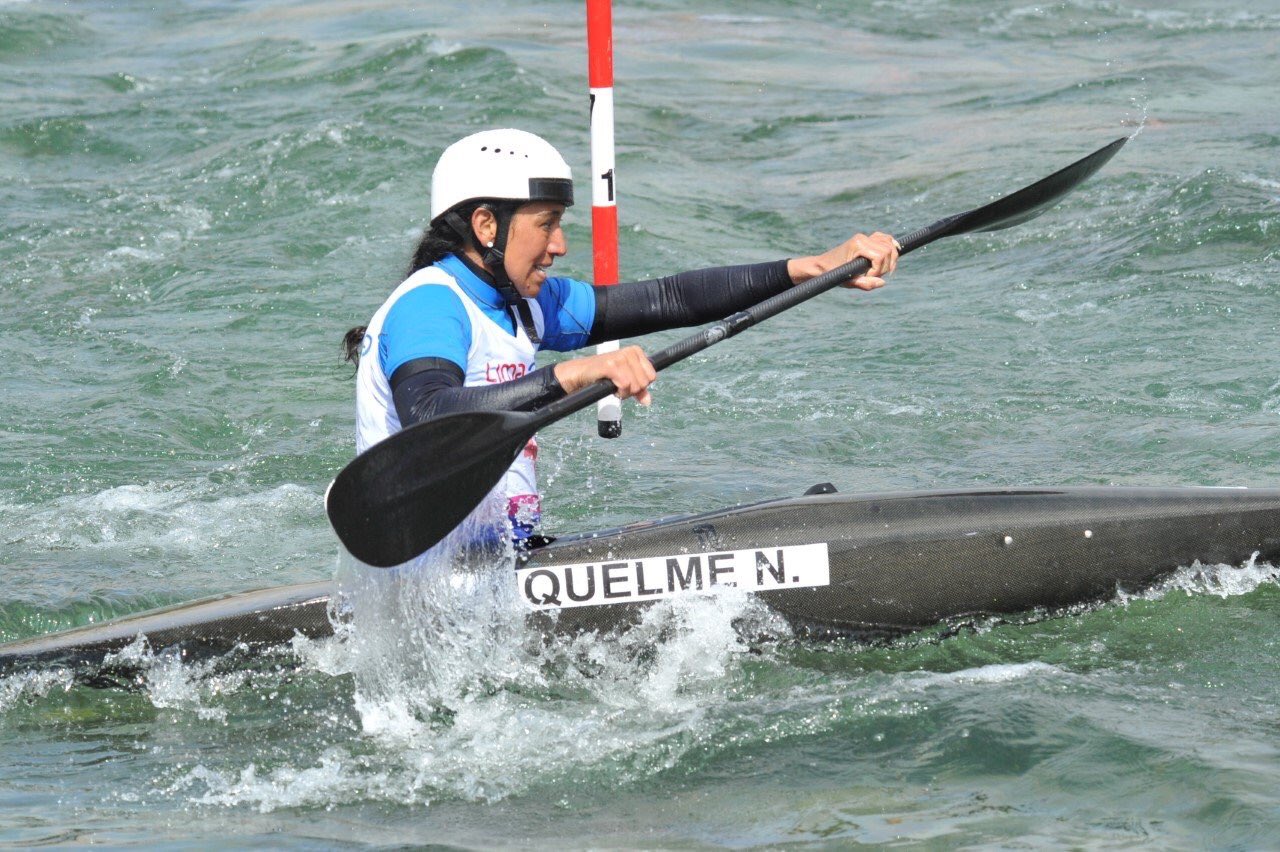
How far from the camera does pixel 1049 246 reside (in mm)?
9930

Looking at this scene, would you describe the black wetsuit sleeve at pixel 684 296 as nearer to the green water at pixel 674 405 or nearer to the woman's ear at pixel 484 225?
the woman's ear at pixel 484 225

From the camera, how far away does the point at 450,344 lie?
3.99 meters

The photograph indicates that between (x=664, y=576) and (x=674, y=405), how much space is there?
3.49 meters

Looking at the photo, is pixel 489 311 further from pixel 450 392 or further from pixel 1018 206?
pixel 1018 206

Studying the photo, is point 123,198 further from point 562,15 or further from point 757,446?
point 562,15

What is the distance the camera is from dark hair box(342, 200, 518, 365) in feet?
13.8

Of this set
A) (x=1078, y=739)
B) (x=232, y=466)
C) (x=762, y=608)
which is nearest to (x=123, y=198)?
(x=232, y=466)

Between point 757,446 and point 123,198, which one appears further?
point 123,198

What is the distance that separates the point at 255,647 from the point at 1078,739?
2.27 m

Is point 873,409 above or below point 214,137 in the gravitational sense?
below

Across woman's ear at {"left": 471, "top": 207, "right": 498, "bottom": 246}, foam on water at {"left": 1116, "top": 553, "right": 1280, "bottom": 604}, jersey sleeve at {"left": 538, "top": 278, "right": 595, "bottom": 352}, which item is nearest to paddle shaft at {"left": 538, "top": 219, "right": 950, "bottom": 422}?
jersey sleeve at {"left": 538, "top": 278, "right": 595, "bottom": 352}

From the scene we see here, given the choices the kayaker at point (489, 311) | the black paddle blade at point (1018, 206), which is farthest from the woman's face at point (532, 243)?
the black paddle blade at point (1018, 206)

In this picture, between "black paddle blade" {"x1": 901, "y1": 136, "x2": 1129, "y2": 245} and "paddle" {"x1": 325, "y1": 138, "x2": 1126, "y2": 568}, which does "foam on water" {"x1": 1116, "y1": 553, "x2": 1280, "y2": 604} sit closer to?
"black paddle blade" {"x1": 901, "y1": 136, "x2": 1129, "y2": 245}

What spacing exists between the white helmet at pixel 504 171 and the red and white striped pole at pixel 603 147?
6.21ft
